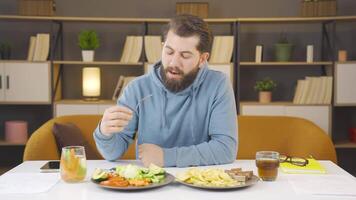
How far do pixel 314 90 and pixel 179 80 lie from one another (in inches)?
101

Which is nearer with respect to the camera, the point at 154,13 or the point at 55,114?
the point at 55,114

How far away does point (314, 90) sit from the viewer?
14.4 ft

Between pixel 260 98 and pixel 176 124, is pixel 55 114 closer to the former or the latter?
pixel 260 98

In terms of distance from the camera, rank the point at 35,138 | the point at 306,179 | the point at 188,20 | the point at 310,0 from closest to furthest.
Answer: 1. the point at 306,179
2. the point at 188,20
3. the point at 35,138
4. the point at 310,0

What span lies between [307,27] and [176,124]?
2964mm

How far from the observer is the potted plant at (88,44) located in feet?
14.5

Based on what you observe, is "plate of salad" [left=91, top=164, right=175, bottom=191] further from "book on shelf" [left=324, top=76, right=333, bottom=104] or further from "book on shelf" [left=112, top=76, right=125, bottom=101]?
"book on shelf" [left=324, top=76, right=333, bottom=104]

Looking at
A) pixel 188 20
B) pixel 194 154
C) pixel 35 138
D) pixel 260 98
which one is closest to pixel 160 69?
pixel 188 20

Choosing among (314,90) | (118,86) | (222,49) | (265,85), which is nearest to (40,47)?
(118,86)

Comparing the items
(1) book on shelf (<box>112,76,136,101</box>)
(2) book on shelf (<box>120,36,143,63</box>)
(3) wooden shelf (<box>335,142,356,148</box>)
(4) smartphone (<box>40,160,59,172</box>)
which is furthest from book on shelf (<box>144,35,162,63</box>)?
(4) smartphone (<box>40,160,59,172</box>)

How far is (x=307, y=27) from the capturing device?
4.73 m

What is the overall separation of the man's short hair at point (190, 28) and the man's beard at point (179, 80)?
0.38 ft

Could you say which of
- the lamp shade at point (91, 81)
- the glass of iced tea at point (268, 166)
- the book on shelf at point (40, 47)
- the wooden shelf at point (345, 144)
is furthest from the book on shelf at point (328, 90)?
the glass of iced tea at point (268, 166)

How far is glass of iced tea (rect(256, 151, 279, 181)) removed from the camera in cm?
169
